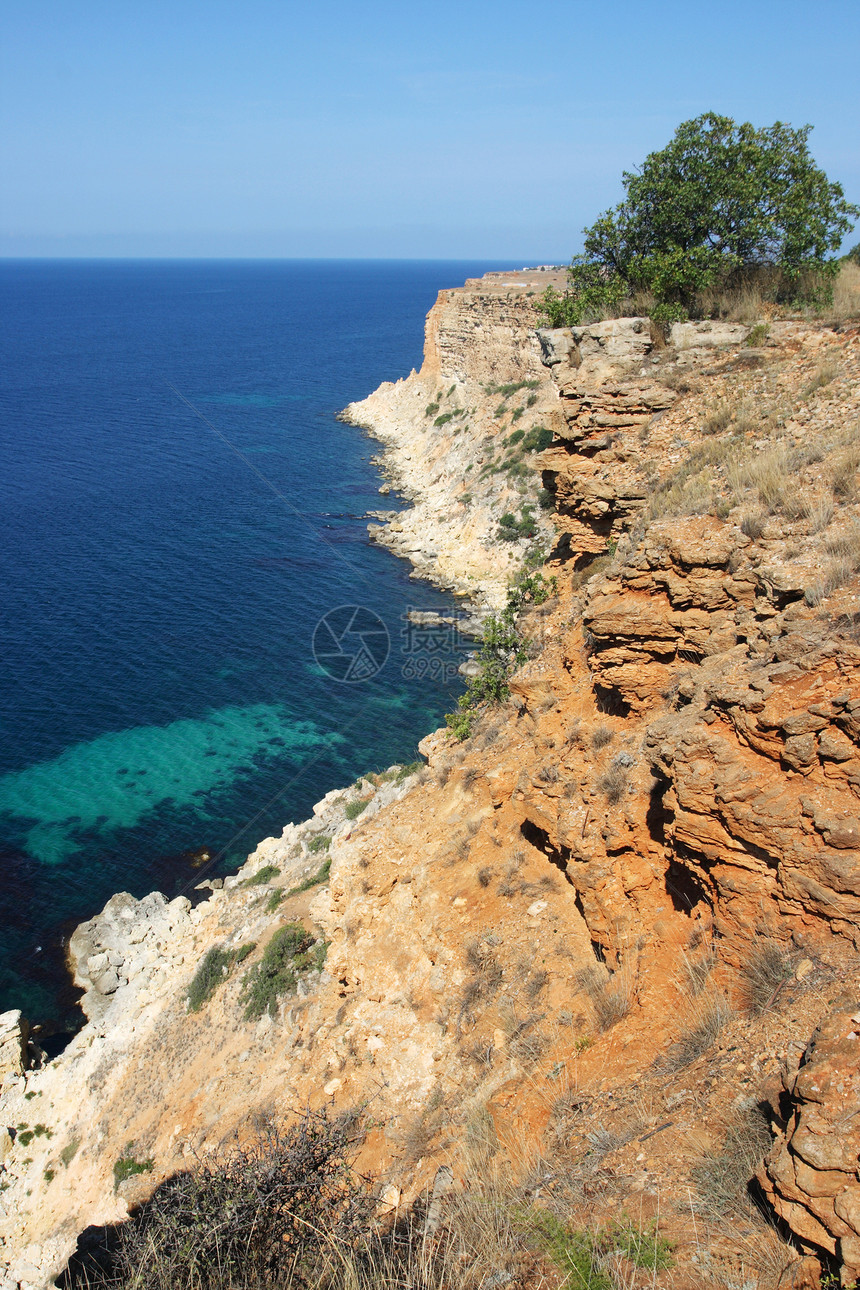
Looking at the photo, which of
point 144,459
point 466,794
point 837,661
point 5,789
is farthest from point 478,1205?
point 144,459

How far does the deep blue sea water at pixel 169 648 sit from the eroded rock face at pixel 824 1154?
20018 millimetres

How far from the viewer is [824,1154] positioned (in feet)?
14.0

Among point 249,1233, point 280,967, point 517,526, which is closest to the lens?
point 249,1233

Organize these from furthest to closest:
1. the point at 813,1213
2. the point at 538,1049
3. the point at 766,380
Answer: the point at 766,380, the point at 538,1049, the point at 813,1213

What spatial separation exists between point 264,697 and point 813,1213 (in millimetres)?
28933

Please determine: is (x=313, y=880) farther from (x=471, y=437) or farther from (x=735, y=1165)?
(x=471, y=437)

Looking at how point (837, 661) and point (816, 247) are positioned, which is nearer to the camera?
point (837, 661)

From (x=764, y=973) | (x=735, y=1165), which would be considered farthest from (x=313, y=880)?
(x=735, y=1165)

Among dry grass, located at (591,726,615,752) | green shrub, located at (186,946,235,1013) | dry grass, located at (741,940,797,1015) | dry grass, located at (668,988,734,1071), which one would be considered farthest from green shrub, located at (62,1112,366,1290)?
green shrub, located at (186,946,235,1013)

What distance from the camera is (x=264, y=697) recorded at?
104ft

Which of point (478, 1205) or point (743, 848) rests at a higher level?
point (743, 848)

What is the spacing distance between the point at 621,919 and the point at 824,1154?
3922 millimetres

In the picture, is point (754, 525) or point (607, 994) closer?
point (607, 994)

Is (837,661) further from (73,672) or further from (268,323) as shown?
(268,323)
